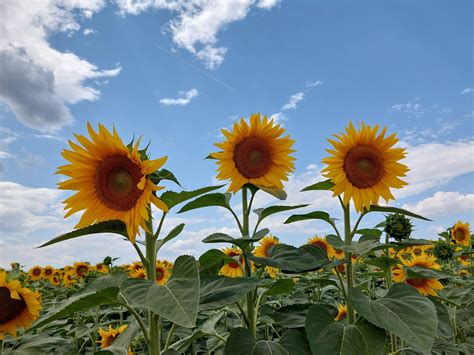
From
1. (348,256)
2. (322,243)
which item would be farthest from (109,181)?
(322,243)

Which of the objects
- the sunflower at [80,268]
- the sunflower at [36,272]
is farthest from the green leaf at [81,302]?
the sunflower at [36,272]

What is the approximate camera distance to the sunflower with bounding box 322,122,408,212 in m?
2.88

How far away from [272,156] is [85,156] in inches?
51.5

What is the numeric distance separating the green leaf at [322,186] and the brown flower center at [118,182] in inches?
46.4

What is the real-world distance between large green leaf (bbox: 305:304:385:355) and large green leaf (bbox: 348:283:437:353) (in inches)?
5.0

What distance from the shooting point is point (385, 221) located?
3035 millimetres

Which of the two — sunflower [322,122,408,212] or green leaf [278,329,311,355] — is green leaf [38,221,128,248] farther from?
sunflower [322,122,408,212]

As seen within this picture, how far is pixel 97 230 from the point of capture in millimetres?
2076

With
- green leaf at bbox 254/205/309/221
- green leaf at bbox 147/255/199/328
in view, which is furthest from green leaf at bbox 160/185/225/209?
green leaf at bbox 254/205/309/221

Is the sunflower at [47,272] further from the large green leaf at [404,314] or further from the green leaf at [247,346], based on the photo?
the large green leaf at [404,314]

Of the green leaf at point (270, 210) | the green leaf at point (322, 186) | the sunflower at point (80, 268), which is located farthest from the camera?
the sunflower at point (80, 268)

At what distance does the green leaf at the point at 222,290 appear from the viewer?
6.07ft

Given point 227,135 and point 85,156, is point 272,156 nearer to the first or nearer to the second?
point 227,135

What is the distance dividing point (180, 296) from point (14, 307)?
2.09m
